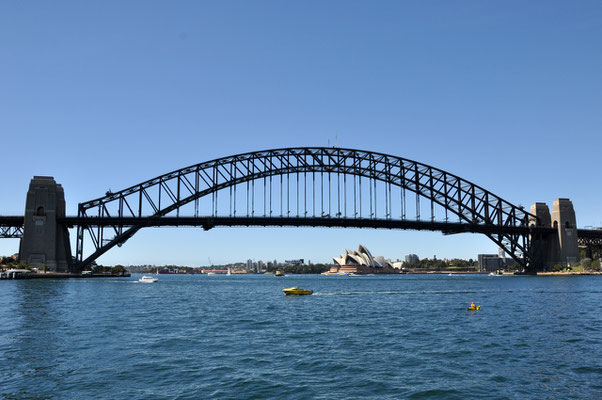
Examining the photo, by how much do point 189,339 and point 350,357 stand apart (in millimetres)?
9216

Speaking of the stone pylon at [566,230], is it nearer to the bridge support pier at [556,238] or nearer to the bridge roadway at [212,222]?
the bridge support pier at [556,238]

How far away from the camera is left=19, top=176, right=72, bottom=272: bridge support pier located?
311ft

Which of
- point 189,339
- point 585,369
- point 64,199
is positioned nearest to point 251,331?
point 189,339

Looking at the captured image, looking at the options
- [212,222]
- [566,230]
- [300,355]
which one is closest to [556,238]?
[566,230]

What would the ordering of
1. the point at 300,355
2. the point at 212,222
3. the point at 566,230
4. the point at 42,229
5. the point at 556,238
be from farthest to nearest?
1. the point at 556,238
2. the point at 566,230
3. the point at 212,222
4. the point at 42,229
5. the point at 300,355

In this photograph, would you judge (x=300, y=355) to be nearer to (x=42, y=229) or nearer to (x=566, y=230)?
(x=42, y=229)

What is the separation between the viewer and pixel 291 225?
103438 millimetres

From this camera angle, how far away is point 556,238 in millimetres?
125875

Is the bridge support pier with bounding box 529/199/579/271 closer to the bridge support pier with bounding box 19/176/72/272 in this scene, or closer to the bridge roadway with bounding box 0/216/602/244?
the bridge roadway with bounding box 0/216/602/244

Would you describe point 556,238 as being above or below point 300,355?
above

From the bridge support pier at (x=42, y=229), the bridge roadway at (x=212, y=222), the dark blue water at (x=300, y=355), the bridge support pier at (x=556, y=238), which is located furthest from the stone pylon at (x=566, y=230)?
the bridge support pier at (x=42, y=229)

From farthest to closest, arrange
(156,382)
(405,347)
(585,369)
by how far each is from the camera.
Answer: (405,347)
(585,369)
(156,382)

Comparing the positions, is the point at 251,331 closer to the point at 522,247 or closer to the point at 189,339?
the point at 189,339

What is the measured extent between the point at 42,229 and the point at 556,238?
11417cm
